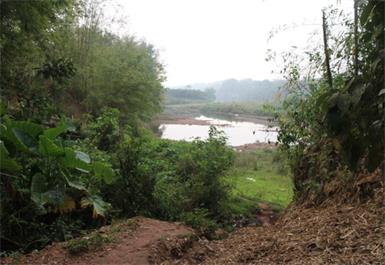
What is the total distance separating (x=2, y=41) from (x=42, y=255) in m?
5.17

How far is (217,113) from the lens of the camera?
5319 centimetres

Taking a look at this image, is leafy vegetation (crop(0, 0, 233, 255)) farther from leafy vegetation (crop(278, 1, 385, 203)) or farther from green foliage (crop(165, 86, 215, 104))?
green foliage (crop(165, 86, 215, 104))

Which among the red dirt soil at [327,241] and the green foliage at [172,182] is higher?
the red dirt soil at [327,241]

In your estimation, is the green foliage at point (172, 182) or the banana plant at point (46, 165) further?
the green foliage at point (172, 182)

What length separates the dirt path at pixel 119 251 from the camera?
3.80 meters

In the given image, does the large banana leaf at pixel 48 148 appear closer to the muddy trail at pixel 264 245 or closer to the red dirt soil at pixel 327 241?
the muddy trail at pixel 264 245

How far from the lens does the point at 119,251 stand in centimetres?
400

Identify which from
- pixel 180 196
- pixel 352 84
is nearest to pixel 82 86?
pixel 180 196

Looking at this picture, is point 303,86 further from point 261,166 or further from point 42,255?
point 261,166

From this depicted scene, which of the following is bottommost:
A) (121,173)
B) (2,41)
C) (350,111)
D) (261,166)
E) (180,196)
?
(261,166)

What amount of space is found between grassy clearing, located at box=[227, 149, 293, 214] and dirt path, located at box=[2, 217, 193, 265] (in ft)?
13.6

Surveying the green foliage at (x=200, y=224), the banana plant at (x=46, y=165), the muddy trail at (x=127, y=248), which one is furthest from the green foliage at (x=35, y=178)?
the green foliage at (x=200, y=224)

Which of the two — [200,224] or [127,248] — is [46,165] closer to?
[127,248]

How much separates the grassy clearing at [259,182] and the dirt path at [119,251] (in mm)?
4150
